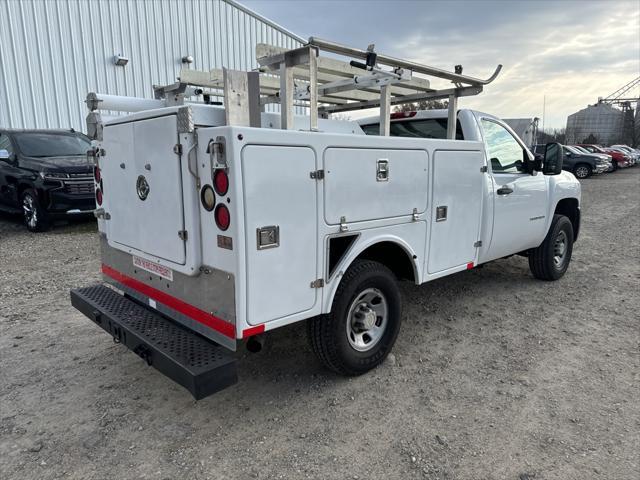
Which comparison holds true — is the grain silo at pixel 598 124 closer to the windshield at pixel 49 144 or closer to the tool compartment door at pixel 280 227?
the windshield at pixel 49 144

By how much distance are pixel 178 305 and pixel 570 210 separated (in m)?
5.35

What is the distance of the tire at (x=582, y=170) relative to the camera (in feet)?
79.6

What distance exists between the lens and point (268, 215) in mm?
Result: 2566

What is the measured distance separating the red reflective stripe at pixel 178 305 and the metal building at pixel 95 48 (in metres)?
9.66

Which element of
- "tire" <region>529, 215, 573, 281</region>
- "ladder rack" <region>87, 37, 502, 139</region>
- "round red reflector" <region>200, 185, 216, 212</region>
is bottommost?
"tire" <region>529, 215, 573, 281</region>

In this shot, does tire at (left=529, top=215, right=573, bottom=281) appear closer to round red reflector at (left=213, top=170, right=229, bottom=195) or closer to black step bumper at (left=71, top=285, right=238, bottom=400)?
black step bumper at (left=71, top=285, right=238, bottom=400)

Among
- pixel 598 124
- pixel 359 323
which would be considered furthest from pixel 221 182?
pixel 598 124

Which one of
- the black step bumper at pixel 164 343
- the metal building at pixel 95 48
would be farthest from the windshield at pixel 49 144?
the black step bumper at pixel 164 343

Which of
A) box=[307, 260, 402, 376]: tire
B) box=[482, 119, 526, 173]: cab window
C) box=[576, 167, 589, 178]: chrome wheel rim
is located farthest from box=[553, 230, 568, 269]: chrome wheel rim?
box=[576, 167, 589, 178]: chrome wheel rim

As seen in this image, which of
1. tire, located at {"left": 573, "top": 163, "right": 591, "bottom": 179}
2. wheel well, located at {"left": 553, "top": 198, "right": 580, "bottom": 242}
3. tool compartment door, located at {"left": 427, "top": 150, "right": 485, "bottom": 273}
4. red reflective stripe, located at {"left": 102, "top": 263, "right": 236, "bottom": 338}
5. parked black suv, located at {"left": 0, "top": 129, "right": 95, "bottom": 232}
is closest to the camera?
red reflective stripe, located at {"left": 102, "top": 263, "right": 236, "bottom": 338}

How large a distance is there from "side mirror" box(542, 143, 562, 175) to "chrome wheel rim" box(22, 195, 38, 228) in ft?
27.0

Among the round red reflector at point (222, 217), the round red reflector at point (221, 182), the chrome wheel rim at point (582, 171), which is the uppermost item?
the round red reflector at point (221, 182)

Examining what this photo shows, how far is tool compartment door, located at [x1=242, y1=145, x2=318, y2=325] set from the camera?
2.49 metres

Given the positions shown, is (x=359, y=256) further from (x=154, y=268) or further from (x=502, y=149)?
(x=502, y=149)
